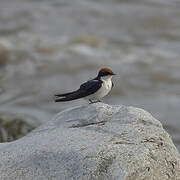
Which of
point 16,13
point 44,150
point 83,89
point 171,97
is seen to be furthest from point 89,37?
point 44,150

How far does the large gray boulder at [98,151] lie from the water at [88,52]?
4.60 meters

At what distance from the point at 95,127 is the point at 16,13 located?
15.1 m

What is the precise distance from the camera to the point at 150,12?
62.7 feet

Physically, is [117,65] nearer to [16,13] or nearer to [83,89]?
[16,13]

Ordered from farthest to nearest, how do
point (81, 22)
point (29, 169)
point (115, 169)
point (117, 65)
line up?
point (81, 22)
point (117, 65)
point (29, 169)
point (115, 169)

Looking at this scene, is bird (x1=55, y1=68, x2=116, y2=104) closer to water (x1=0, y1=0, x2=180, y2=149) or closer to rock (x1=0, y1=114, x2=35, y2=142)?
rock (x1=0, y1=114, x2=35, y2=142)

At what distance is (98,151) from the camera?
470cm

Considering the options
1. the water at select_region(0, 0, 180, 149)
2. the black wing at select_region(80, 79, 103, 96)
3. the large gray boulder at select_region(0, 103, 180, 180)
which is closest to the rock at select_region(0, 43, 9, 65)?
the water at select_region(0, 0, 180, 149)

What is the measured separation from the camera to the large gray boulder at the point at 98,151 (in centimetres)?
458

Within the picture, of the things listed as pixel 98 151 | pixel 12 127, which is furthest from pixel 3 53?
pixel 98 151

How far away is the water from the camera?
12.4 meters

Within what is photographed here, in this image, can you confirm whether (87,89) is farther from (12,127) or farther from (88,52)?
(88,52)

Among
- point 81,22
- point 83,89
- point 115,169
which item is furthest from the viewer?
point 81,22

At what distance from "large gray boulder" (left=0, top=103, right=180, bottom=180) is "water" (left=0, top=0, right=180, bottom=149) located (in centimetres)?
460
